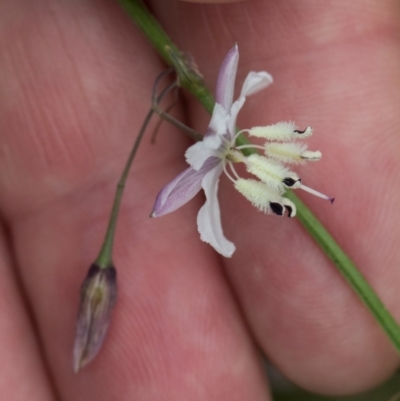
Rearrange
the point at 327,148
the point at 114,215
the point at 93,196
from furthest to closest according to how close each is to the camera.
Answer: the point at 93,196 < the point at 327,148 < the point at 114,215

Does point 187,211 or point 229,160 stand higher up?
point 229,160

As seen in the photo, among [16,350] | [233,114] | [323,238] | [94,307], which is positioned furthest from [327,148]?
[16,350]

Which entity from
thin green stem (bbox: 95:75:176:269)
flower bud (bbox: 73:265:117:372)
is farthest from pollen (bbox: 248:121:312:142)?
flower bud (bbox: 73:265:117:372)

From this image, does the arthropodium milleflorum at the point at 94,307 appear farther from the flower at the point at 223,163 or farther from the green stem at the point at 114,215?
the flower at the point at 223,163

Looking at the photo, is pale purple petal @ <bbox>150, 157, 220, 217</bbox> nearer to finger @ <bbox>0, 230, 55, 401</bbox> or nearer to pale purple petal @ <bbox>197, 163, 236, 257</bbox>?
pale purple petal @ <bbox>197, 163, 236, 257</bbox>

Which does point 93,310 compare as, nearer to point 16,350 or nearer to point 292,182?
point 16,350

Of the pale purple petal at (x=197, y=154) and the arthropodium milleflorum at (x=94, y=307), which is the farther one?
the arthropodium milleflorum at (x=94, y=307)

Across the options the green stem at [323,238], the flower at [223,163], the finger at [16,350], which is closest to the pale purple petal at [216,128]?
the flower at [223,163]
